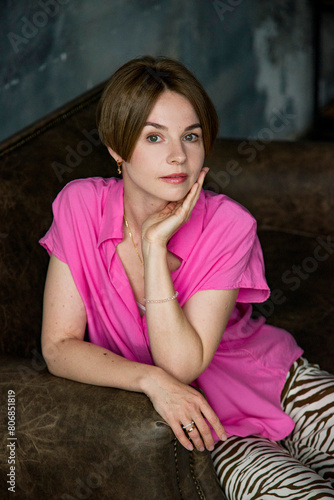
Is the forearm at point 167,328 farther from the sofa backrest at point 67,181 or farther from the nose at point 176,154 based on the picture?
the sofa backrest at point 67,181

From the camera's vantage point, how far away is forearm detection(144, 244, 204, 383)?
1256mm

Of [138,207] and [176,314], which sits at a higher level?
[138,207]

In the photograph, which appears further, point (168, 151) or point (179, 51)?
point (179, 51)

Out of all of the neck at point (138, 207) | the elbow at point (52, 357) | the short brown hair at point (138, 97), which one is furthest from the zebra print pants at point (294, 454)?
the short brown hair at point (138, 97)

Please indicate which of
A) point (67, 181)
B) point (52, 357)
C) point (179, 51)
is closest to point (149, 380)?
point (52, 357)

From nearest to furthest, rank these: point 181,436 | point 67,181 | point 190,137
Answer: point 181,436 → point 190,137 → point 67,181

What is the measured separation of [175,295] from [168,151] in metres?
0.30

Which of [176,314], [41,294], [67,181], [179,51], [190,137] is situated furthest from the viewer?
[179,51]

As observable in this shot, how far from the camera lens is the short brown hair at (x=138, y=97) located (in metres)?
1.30

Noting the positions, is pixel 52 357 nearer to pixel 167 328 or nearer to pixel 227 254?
pixel 167 328

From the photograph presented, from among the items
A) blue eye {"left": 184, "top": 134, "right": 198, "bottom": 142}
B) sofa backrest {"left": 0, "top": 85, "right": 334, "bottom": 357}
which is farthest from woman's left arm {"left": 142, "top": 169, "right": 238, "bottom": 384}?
sofa backrest {"left": 0, "top": 85, "right": 334, "bottom": 357}

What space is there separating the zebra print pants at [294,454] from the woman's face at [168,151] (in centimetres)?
55

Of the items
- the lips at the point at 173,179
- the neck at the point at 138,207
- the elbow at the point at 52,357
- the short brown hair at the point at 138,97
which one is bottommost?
the elbow at the point at 52,357

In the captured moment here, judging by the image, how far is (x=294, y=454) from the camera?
144cm
